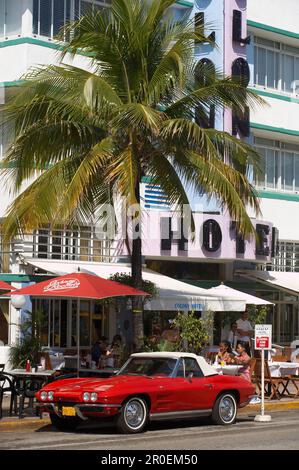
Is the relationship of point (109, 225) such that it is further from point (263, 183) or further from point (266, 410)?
point (263, 183)

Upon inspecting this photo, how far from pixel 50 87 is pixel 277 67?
49.9ft

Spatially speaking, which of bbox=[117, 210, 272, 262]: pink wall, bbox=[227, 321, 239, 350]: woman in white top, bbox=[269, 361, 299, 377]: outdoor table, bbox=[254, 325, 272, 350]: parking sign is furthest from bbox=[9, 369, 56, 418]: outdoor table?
bbox=[227, 321, 239, 350]: woman in white top

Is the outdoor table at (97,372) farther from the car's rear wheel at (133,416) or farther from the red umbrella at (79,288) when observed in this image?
the car's rear wheel at (133,416)

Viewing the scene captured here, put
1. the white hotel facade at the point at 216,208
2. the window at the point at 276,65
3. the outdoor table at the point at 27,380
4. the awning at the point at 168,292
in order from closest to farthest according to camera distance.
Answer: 1. the outdoor table at the point at 27,380
2. the awning at the point at 168,292
3. the white hotel facade at the point at 216,208
4. the window at the point at 276,65

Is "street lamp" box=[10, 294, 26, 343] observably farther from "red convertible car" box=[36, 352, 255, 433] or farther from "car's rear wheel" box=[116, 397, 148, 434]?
"car's rear wheel" box=[116, 397, 148, 434]

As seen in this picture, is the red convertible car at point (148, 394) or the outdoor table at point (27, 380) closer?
the red convertible car at point (148, 394)

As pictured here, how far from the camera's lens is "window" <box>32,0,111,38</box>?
2655 centimetres

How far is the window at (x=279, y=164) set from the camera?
33969 millimetres

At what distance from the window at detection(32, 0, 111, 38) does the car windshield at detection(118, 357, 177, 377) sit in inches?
427

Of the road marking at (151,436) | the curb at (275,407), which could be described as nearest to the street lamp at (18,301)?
the curb at (275,407)

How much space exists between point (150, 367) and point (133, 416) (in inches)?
53.3

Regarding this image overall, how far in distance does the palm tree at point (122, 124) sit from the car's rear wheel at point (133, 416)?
171 inches

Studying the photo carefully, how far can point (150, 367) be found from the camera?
59.7 feet
